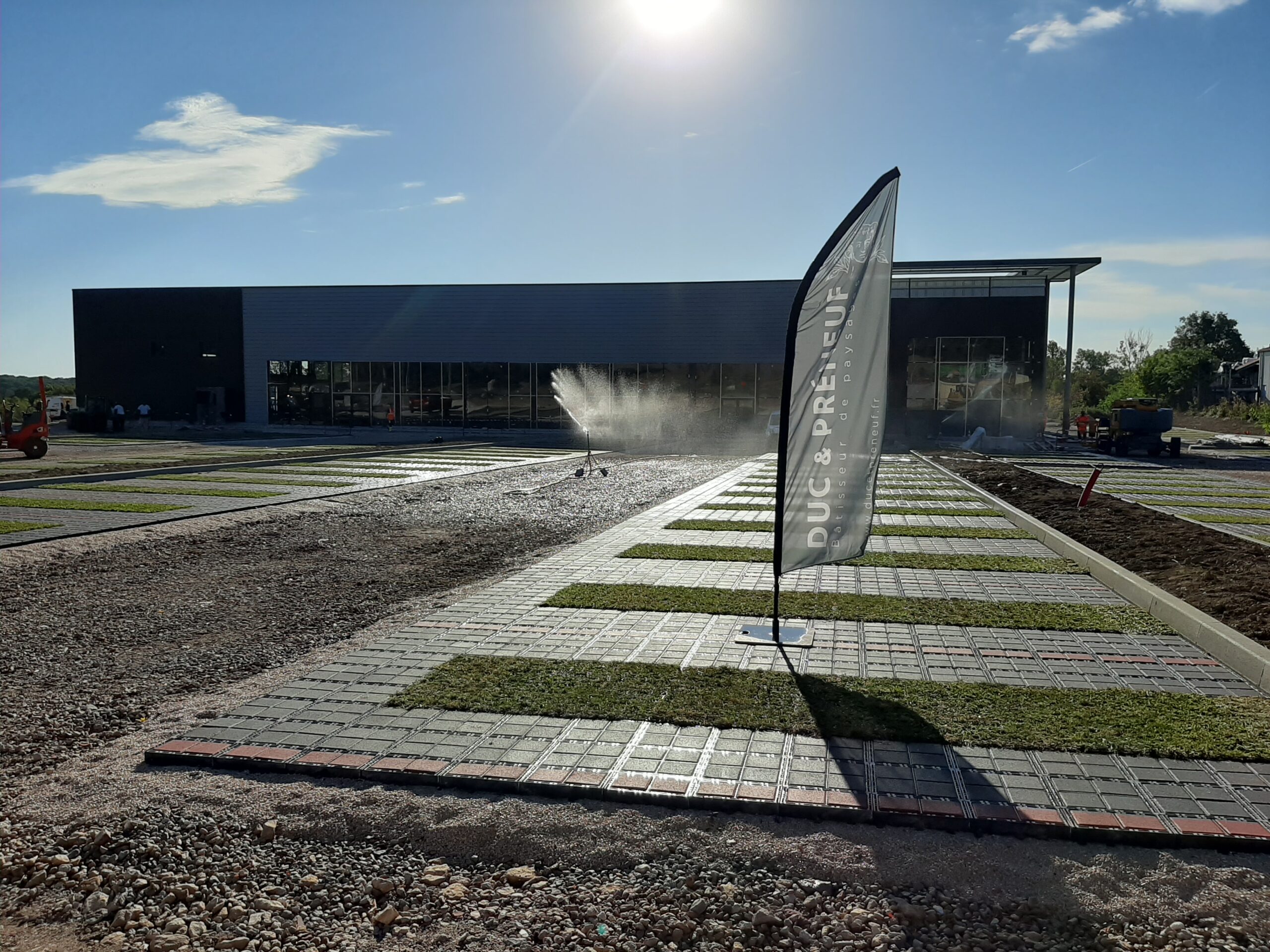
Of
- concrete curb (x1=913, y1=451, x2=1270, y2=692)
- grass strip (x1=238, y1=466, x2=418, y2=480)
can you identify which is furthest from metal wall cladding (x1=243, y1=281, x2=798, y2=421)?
concrete curb (x1=913, y1=451, x2=1270, y2=692)

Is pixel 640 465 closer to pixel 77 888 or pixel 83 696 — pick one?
pixel 83 696

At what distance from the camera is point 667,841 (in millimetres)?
3932

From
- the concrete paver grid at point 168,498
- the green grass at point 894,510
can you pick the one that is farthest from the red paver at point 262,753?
the green grass at point 894,510

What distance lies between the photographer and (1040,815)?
4094 mm

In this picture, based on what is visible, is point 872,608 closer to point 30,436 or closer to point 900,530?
point 900,530

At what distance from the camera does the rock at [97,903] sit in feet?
11.5

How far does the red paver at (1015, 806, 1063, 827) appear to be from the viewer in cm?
404

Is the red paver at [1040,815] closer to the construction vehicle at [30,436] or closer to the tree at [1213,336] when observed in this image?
the construction vehicle at [30,436]

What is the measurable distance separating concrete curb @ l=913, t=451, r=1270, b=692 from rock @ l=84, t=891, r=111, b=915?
21.4 ft

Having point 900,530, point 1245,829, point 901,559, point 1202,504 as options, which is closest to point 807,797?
point 1245,829

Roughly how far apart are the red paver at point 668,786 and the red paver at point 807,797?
0.48 metres

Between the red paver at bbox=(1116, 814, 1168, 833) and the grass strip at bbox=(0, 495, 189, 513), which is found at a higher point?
the grass strip at bbox=(0, 495, 189, 513)

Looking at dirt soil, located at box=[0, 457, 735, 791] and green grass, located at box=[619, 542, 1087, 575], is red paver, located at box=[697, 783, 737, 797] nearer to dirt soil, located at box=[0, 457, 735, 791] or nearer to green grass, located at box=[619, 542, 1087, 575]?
dirt soil, located at box=[0, 457, 735, 791]

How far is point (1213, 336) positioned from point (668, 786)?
416 feet
